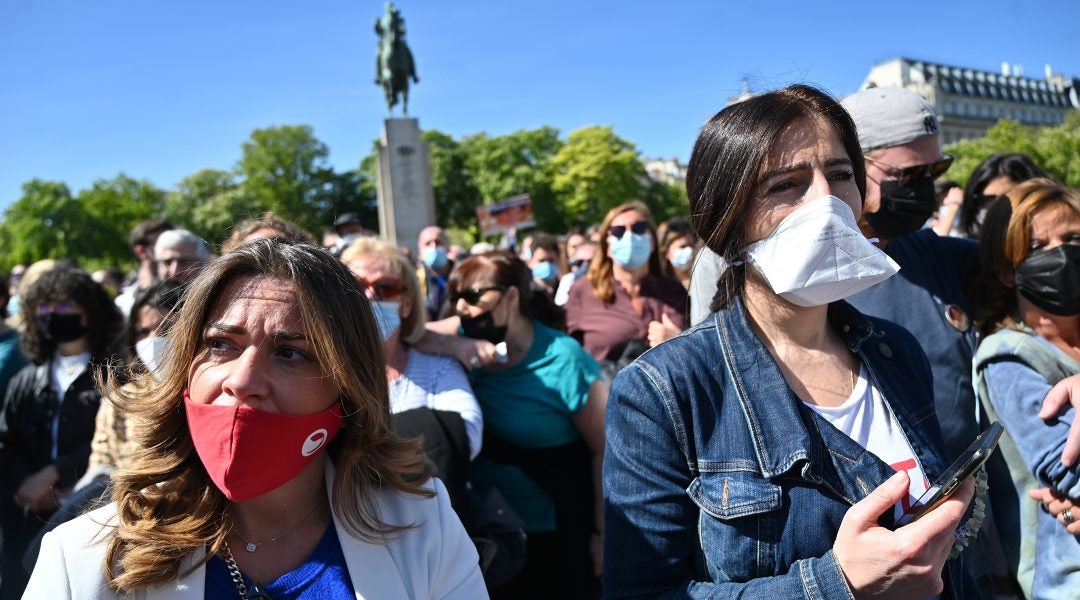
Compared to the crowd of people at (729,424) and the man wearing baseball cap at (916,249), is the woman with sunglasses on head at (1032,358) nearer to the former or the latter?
the crowd of people at (729,424)

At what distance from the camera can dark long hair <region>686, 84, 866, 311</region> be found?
1.57 meters

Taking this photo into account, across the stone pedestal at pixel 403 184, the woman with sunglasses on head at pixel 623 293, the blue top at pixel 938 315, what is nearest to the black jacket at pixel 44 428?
the woman with sunglasses on head at pixel 623 293

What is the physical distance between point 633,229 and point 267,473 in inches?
152

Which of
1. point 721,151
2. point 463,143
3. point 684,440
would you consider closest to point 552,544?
point 684,440

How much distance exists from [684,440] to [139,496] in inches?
48.6

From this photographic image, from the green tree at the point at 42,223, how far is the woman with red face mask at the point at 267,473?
234 feet

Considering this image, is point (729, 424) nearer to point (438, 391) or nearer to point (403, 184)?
point (438, 391)

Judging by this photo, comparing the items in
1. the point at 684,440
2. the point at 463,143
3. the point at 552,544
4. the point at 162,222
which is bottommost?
the point at 552,544

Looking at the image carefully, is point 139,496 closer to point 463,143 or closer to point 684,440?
point 684,440

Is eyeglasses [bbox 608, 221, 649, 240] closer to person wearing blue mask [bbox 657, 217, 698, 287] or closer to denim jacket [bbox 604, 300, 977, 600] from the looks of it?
person wearing blue mask [bbox 657, 217, 698, 287]

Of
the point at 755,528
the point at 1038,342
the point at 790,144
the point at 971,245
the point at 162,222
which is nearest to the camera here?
the point at 755,528

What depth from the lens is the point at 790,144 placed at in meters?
1.56

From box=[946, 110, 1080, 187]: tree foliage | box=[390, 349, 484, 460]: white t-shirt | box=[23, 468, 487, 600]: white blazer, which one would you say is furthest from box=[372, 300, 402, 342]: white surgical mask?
box=[946, 110, 1080, 187]: tree foliage

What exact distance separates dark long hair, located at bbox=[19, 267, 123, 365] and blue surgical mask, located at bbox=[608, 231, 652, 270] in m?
3.14
